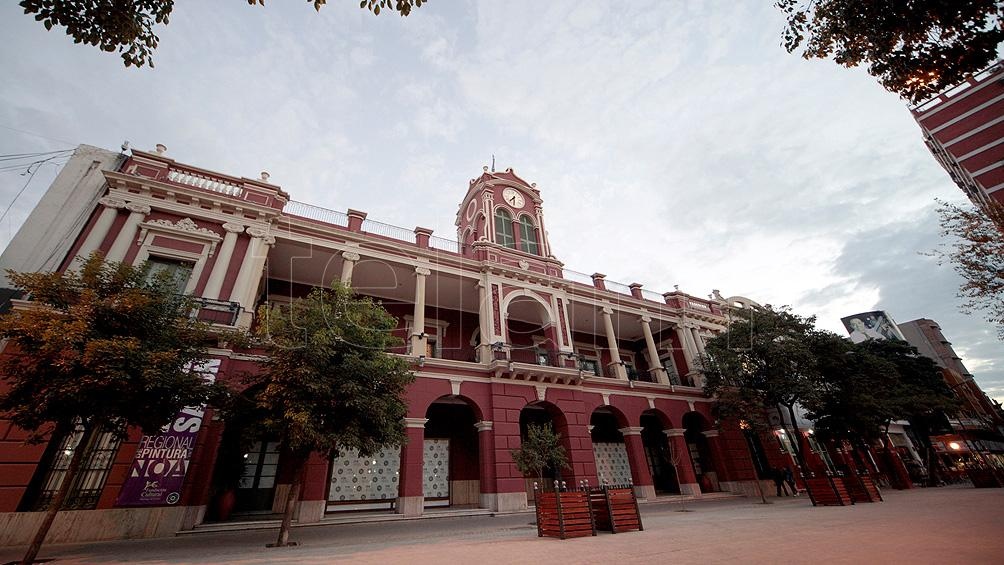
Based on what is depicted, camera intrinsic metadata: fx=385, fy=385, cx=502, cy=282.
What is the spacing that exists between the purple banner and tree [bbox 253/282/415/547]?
2.08 meters

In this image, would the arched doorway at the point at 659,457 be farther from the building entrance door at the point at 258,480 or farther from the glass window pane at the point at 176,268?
the glass window pane at the point at 176,268

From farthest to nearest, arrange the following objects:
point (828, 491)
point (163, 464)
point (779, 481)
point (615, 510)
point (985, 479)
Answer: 1. point (779, 481)
2. point (985, 479)
3. point (828, 491)
4. point (163, 464)
5. point (615, 510)

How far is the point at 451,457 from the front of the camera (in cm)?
1673

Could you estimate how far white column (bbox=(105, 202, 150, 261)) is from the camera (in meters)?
11.7

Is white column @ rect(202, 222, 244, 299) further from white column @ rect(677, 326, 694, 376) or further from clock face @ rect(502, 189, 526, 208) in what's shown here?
white column @ rect(677, 326, 694, 376)

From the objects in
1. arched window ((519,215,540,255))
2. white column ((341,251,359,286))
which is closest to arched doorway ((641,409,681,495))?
arched window ((519,215,540,255))

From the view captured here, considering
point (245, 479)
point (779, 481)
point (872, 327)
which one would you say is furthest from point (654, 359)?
point (872, 327)

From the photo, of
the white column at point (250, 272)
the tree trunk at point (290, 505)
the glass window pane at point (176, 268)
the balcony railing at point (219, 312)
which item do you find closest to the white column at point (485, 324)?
the tree trunk at point (290, 505)

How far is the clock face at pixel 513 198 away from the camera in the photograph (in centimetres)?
2255

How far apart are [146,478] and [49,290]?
5.15 m

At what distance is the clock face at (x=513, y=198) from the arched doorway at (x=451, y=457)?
1161 cm

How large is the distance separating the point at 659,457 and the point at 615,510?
1494 centimetres

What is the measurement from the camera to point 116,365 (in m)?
6.70

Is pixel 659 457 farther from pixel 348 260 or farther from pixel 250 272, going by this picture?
pixel 250 272
